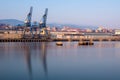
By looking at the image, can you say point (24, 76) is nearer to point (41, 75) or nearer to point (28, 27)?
point (41, 75)

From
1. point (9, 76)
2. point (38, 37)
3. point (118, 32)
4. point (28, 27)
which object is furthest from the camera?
point (118, 32)

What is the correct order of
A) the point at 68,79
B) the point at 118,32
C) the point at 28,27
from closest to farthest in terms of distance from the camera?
the point at 68,79, the point at 28,27, the point at 118,32

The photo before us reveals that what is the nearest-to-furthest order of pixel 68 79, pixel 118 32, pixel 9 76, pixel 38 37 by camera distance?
pixel 68 79, pixel 9 76, pixel 38 37, pixel 118 32

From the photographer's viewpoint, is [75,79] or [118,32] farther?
[118,32]

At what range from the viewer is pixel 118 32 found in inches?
3029

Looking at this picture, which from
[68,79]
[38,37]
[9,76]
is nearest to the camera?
[68,79]

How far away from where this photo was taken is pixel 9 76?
7668 mm

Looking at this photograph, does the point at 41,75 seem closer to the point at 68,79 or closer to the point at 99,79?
the point at 68,79

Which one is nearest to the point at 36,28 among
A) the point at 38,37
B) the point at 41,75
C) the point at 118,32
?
the point at 38,37

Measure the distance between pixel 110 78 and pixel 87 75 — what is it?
744 millimetres

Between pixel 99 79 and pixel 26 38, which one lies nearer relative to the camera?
pixel 99 79

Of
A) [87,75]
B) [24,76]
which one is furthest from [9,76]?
[87,75]

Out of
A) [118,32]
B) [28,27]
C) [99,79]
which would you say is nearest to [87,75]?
[99,79]

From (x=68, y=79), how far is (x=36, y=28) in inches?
1665
